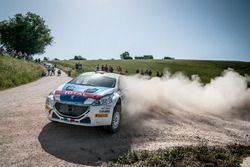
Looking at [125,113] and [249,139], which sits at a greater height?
[125,113]

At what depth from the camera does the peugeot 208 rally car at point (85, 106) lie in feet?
21.2

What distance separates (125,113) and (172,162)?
3623 mm

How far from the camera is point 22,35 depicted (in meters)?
47.6

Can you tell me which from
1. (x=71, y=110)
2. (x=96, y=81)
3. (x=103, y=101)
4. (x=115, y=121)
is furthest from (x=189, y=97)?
(x=71, y=110)

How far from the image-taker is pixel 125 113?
8.81 metres

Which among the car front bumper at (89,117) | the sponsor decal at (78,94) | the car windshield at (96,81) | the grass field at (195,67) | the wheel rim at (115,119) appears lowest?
the grass field at (195,67)

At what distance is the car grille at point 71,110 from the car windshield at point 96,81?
1.61 m

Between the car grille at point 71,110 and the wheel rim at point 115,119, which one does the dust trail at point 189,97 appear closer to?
the wheel rim at point 115,119

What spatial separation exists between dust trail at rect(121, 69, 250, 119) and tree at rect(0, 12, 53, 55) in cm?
3934

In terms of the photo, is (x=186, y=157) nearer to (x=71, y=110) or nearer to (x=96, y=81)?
(x=71, y=110)

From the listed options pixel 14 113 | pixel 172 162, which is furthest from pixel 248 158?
pixel 14 113

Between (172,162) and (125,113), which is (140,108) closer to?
(125,113)

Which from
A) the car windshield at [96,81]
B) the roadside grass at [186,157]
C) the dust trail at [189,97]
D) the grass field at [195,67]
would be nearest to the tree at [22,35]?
the grass field at [195,67]

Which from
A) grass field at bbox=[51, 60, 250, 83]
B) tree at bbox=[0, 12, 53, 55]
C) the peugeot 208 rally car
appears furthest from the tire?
tree at bbox=[0, 12, 53, 55]
